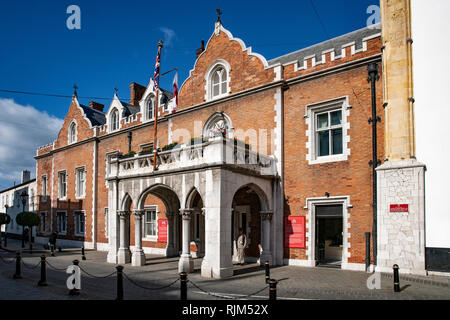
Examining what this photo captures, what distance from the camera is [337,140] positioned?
49.9 feet

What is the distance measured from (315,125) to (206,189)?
5987 mm

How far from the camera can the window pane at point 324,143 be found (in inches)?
608

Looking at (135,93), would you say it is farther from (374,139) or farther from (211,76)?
(374,139)

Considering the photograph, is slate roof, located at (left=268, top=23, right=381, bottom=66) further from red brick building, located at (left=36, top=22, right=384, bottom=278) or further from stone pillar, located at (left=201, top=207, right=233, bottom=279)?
stone pillar, located at (left=201, top=207, right=233, bottom=279)

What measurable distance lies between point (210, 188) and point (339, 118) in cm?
657

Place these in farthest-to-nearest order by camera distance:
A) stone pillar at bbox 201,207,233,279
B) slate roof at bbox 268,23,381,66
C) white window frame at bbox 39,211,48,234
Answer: white window frame at bbox 39,211,48,234 < slate roof at bbox 268,23,381,66 < stone pillar at bbox 201,207,233,279

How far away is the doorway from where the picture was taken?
49.0 feet

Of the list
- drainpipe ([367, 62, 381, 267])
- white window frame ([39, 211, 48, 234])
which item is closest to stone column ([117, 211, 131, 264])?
drainpipe ([367, 62, 381, 267])

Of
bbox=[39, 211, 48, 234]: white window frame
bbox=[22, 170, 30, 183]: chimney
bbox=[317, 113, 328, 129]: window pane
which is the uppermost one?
bbox=[317, 113, 328, 129]: window pane

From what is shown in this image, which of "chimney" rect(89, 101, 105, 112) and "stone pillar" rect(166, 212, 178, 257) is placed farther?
"chimney" rect(89, 101, 105, 112)

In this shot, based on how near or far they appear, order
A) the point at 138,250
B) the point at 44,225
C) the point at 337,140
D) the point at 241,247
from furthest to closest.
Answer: the point at 44,225 → the point at 241,247 → the point at 138,250 → the point at 337,140

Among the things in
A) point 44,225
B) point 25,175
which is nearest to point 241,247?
point 44,225

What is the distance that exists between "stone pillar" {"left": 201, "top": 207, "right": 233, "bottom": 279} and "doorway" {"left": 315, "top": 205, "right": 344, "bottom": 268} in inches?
178
